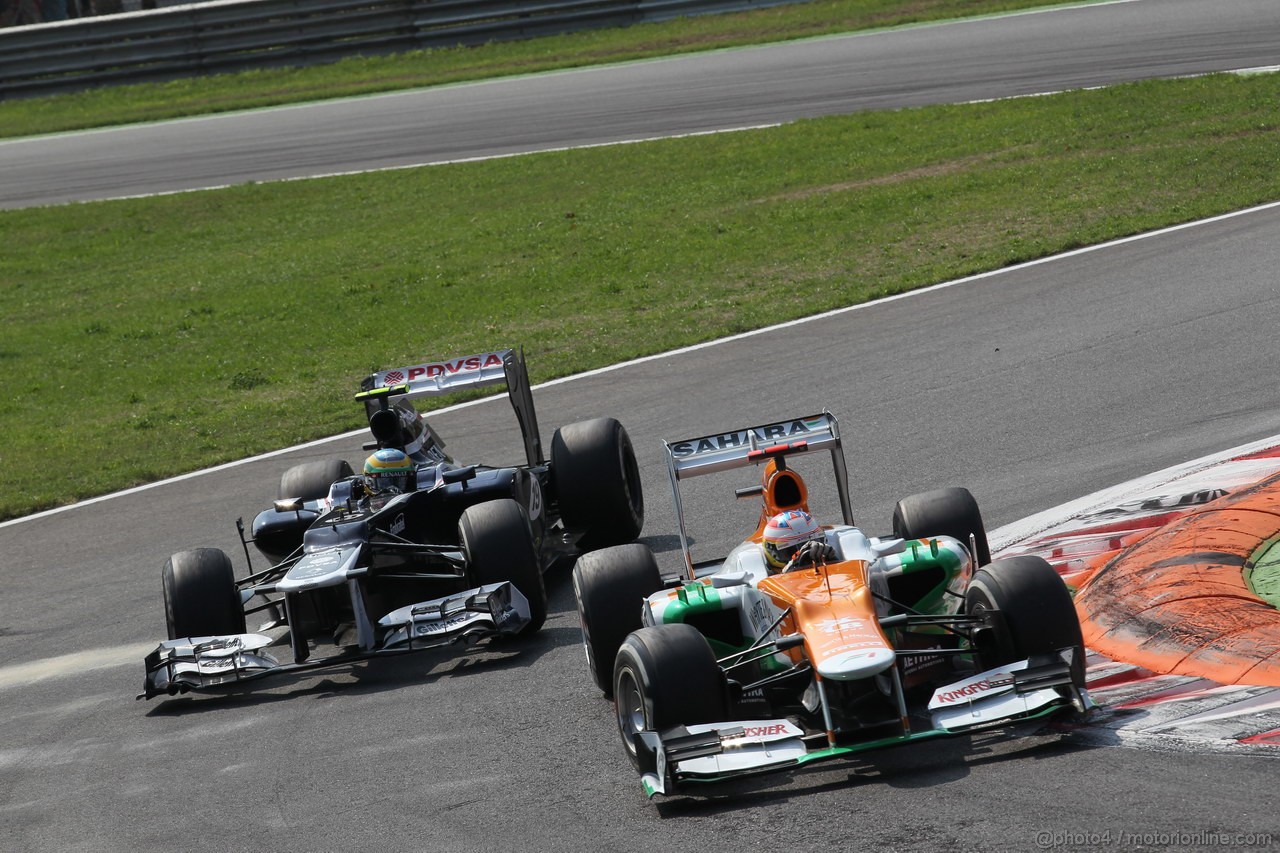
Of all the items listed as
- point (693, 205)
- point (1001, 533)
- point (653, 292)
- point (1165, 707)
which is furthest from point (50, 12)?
point (1165, 707)

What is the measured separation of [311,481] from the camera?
12641mm

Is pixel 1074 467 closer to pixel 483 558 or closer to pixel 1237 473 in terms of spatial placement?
pixel 1237 473

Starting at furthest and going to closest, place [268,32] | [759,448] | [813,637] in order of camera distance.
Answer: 1. [268,32]
2. [759,448]
3. [813,637]

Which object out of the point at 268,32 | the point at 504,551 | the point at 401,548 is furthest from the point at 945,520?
the point at 268,32

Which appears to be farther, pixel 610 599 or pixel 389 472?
pixel 389 472

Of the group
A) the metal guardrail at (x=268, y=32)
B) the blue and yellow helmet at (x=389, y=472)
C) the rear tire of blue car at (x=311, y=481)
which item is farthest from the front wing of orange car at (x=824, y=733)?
the metal guardrail at (x=268, y=32)

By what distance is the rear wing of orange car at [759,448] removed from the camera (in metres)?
9.05

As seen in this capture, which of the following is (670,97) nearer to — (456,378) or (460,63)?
(460,63)

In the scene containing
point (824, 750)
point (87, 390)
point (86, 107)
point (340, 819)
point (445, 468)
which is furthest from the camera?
point (86, 107)

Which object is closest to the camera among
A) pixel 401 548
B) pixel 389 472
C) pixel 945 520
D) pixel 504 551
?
pixel 945 520

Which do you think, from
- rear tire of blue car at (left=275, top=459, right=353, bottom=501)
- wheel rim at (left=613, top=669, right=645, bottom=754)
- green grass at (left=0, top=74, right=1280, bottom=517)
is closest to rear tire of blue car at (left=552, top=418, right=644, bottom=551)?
rear tire of blue car at (left=275, top=459, right=353, bottom=501)

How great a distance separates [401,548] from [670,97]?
2119cm

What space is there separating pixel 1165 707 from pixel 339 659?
5166 mm

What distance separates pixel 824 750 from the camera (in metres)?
7.09
